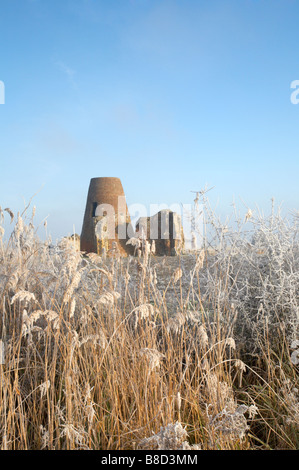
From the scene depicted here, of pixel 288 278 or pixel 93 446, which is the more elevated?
pixel 288 278

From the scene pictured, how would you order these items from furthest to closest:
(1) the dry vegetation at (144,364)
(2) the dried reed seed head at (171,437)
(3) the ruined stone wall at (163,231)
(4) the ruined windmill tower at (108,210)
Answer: (4) the ruined windmill tower at (108,210) < (3) the ruined stone wall at (163,231) < (1) the dry vegetation at (144,364) < (2) the dried reed seed head at (171,437)

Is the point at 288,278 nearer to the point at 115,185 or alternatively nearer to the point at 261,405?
the point at 261,405

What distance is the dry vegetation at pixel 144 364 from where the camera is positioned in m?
1.73

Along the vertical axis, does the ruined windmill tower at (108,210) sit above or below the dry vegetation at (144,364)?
above

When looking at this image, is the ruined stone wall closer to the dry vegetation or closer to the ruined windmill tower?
the ruined windmill tower

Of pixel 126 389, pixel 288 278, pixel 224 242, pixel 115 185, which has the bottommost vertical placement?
pixel 126 389

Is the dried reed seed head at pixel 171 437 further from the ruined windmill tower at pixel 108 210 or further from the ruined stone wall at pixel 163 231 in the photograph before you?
the ruined windmill tower at pixel 108 210

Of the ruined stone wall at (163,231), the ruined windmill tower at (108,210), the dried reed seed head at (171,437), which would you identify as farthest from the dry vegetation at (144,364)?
the ruined windmill tower at (108,210)

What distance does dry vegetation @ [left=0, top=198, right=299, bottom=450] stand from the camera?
1.73m

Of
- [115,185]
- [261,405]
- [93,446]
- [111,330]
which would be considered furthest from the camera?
[115,185]

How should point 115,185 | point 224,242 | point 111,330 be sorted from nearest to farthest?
point 111,330 < point 224,242 < point 115,185
